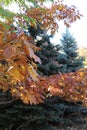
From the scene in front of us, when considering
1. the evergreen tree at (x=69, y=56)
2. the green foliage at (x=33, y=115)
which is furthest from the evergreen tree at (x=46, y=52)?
the green foliage at (x=33, y=115)

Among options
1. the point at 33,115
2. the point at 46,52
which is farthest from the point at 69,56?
the point at 33,115

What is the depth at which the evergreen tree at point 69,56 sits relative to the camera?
11669 millimetres

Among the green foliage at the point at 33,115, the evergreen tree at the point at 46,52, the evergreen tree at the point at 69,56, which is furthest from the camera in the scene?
the evergreen tree at the point at 69,56

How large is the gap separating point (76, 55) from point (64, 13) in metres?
6.12

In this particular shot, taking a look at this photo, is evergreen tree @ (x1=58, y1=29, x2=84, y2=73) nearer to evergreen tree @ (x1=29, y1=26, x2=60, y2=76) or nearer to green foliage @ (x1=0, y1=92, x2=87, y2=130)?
evergreen tree @ (x1=29, y1=26, x2=60, y2=76)

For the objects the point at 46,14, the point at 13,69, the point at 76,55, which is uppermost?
the point at 76,55

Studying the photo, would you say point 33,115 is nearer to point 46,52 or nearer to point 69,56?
point 46,52

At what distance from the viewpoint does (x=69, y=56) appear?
40.2ft

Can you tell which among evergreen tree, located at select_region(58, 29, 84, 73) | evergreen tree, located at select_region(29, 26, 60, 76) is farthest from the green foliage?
evergreen tree, located at select_region(58, 29, 84, 73)

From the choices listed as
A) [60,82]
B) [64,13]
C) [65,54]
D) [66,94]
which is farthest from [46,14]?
[65,54]

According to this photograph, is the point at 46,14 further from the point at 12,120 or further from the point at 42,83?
the point at 12,120

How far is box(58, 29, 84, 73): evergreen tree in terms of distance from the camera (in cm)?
1167

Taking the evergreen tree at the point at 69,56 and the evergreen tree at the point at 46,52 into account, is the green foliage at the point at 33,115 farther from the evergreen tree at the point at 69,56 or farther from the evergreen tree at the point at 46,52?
the evergreen tree at the point at 69,56

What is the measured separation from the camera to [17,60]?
1.22 metres
